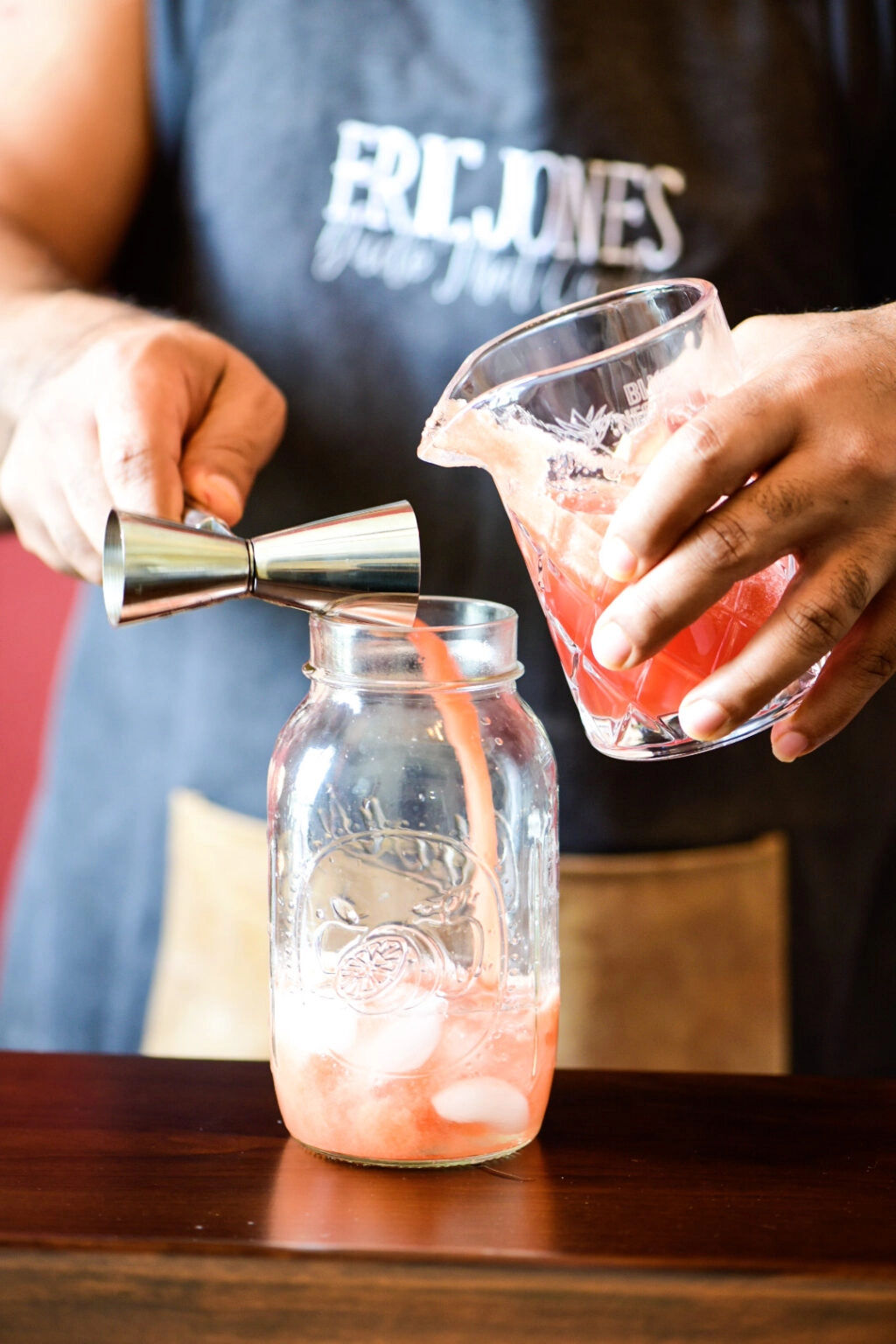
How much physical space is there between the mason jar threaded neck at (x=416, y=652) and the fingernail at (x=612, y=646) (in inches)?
2.2

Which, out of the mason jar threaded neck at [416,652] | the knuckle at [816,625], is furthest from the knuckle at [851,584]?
the mason jar threaded neck at [416,652]

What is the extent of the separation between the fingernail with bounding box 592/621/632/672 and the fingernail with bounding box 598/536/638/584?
2 centimetres

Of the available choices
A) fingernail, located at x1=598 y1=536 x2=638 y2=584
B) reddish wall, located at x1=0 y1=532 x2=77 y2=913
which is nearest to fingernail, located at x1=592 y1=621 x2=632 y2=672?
fingernail, located at x1=598 y1=536 x2=638 y2=584

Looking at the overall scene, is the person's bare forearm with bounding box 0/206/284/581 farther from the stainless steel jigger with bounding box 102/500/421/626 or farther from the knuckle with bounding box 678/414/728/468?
the knuckle with bounding box 678/414/728/468

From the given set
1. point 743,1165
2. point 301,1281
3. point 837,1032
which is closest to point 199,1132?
point 301,1281

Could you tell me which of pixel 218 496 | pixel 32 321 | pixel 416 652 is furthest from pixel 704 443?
pixel 32 321

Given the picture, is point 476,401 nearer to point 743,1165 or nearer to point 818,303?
point 743,1165

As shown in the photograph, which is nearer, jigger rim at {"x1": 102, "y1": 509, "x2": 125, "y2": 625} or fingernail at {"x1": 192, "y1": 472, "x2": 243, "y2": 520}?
jigger rim at {"x1": 102, "y1": 509, "x2": 125, "y2": 625}

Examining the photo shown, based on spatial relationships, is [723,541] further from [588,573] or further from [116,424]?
[116,424]

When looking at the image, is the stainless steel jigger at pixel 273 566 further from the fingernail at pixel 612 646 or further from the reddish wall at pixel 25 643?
the reddish wall at pixel 25 643

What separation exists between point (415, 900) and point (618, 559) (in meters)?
0.18

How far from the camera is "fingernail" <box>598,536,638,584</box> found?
57cm

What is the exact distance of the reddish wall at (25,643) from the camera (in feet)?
5.74

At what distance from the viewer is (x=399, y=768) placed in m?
0.63
